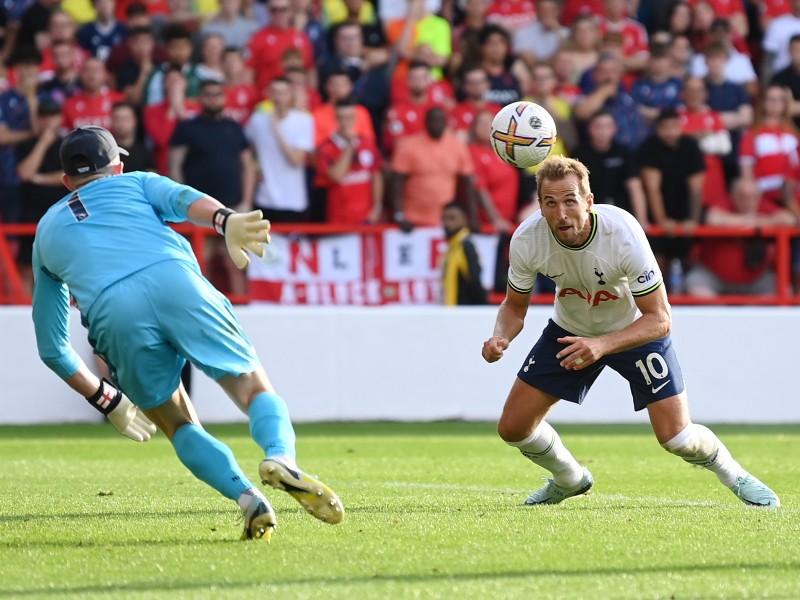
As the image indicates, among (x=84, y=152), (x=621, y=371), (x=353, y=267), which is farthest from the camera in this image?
(x=353, y=267)

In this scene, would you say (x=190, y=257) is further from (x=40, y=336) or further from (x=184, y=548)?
(x=184, y=548)

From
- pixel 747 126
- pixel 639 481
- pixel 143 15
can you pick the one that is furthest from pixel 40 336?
pixel 747 126

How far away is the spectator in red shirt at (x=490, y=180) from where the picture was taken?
15047 mm

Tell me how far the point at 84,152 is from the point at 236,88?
9306mm

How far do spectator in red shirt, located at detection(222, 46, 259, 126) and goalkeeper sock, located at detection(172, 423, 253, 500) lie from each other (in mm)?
9592

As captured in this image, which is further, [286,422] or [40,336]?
[40,336]

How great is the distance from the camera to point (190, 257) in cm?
637

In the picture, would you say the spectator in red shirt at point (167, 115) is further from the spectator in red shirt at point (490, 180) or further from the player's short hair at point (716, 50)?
the player's short hair at point (716, 50)

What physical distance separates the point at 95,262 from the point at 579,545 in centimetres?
252

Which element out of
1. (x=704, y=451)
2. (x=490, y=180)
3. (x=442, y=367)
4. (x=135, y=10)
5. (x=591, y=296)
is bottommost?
(x=442, y=367)

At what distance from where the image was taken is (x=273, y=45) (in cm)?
1603

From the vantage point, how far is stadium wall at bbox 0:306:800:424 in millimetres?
13797

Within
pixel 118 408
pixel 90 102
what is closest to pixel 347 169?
pixel 90 102

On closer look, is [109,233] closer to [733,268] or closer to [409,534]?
[409,534]
